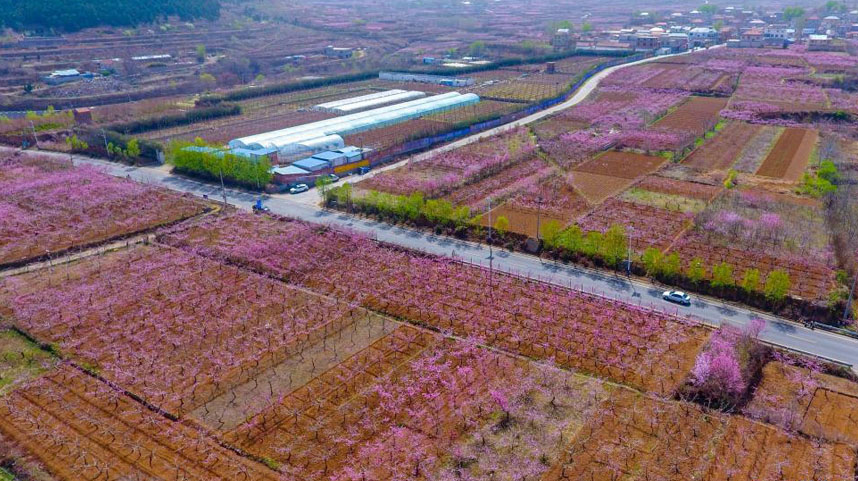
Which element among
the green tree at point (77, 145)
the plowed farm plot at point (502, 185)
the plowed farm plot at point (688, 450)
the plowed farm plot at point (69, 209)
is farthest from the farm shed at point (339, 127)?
the plowed farm plot at point (688, 450)

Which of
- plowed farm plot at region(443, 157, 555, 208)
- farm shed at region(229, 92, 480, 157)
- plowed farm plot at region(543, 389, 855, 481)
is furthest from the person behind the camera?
farm shed at region(229, 92, 480, 157)

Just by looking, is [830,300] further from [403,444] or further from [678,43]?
[678,43]

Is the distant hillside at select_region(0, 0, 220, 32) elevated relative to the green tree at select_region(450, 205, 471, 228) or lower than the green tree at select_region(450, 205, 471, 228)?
elevated

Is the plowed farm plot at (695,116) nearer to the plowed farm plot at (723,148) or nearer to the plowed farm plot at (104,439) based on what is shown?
the plowed farm plot at (723,148)

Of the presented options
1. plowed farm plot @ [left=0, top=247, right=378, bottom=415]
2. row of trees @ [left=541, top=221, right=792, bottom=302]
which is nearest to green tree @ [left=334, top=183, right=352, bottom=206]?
plowed farm plot @ [left=0, top=247, right=378, bottom=415]

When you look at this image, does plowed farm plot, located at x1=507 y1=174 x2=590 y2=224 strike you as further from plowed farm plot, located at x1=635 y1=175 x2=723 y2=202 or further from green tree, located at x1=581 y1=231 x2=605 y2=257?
plowed farm plot, located at x1=635 y1=175 x2=723 y2=202

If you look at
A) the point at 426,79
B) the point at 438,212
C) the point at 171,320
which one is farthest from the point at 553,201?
the point at 426,79

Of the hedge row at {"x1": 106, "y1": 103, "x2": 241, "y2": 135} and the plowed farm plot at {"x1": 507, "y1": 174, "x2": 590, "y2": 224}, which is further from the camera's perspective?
the hedge row at {"x1": 106, "y1": 103, "x2": 241, "y2": 135}
